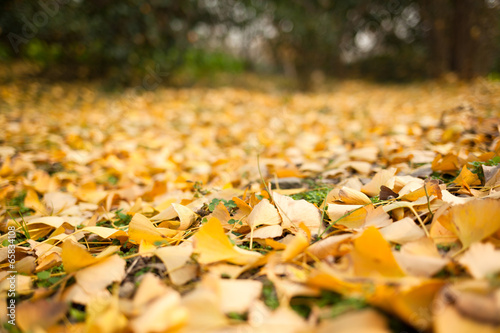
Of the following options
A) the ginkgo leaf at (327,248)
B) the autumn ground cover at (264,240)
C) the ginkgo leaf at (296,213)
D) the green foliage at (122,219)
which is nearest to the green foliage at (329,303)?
the autumn ground cover at (264,240)

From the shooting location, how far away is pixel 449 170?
973 mm

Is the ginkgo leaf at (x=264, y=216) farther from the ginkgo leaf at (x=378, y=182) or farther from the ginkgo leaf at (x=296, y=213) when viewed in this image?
the ginkgo leaf at (x=378, y=182)

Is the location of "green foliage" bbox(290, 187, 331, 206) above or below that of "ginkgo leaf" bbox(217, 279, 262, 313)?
below

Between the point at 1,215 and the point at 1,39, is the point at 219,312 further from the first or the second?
the point at 1,39

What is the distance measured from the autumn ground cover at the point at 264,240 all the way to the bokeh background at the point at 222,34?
2.67m

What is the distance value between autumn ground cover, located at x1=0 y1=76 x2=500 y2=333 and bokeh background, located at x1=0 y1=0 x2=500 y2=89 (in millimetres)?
2667

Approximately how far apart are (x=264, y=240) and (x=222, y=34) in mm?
6655

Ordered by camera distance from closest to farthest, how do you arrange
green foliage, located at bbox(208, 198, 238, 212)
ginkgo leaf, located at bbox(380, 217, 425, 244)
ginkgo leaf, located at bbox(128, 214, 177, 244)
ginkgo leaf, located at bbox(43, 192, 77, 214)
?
ginkgo leaf, located at bbox(380, 217, 425, 244) → ginkgo leaf, located at bbox(128, 214, 177, 244) → green foliage, located at bbox(208, 198, 238, 212) → ginkgo leaf, located at bbox(43, 192, 77, 214)

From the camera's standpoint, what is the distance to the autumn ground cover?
416 mm

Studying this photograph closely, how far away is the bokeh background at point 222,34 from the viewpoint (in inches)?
145

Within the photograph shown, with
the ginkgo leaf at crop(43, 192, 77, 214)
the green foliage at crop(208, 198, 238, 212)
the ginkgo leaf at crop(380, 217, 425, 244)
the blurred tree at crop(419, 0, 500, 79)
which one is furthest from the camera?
the blurred tree at crop(419, 0, 500, 79)

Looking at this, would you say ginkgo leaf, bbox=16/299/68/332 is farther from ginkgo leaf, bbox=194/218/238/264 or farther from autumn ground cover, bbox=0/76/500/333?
ginkgo leaf, bbox=194/218/238/264

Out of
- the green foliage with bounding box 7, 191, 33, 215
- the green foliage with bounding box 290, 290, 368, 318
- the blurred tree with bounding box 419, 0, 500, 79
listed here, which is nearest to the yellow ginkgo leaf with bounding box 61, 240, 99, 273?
the green foliage with bounding box 290, 290, 368, 318

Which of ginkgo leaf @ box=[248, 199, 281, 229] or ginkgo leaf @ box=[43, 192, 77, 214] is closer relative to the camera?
ginkgo leaf @ box=[248, 199, 281, 229]
